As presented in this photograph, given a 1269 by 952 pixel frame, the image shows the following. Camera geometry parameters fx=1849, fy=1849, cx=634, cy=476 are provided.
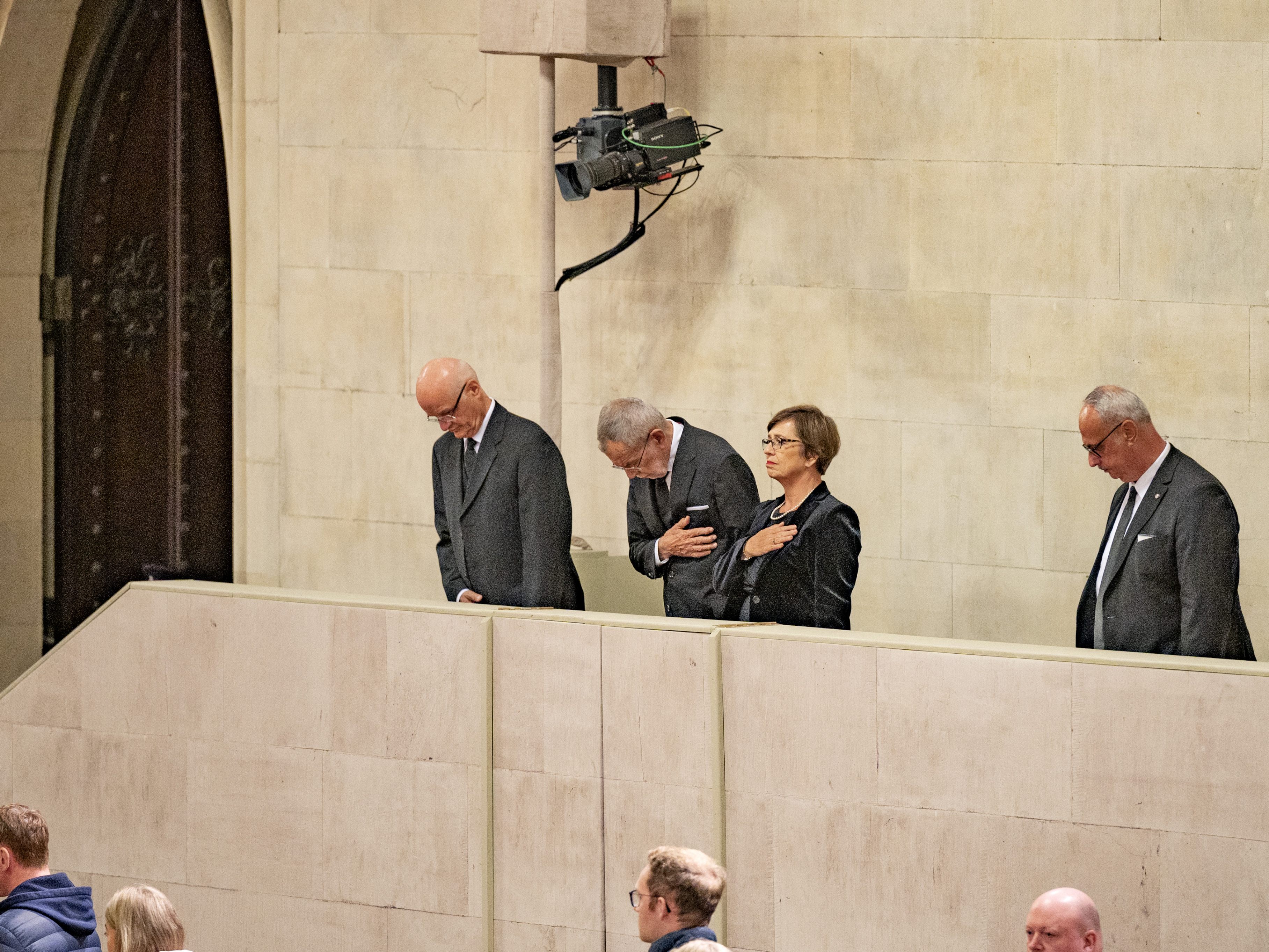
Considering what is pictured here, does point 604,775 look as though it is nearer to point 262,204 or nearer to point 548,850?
point 548,850

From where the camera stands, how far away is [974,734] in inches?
198

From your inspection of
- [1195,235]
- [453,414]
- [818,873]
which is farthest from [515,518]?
[1195,235]

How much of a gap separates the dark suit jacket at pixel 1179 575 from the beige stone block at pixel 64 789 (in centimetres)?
330

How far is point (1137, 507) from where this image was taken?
5.09m

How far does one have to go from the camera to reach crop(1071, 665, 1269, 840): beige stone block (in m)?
4.73

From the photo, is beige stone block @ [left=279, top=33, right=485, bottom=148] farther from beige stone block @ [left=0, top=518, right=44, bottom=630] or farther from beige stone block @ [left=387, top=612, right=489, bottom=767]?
beige stone block @ [left=387, top=612, right=489, bottom=767]

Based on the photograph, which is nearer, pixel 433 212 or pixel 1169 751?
pixel 1169 751

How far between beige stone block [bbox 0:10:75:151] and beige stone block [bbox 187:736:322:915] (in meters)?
4.03

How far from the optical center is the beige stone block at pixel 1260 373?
21.6 feet

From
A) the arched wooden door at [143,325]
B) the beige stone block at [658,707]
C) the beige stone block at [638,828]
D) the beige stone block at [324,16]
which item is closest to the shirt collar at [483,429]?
the beige stone block at [658,707]

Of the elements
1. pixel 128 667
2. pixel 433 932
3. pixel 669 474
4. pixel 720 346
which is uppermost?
pixel 720 346

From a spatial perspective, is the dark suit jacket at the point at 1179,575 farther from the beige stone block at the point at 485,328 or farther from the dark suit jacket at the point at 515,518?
the beige stone block at the point at 485,328

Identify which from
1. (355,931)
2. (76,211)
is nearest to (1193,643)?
(355,931)

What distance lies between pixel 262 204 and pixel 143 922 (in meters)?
4.70
